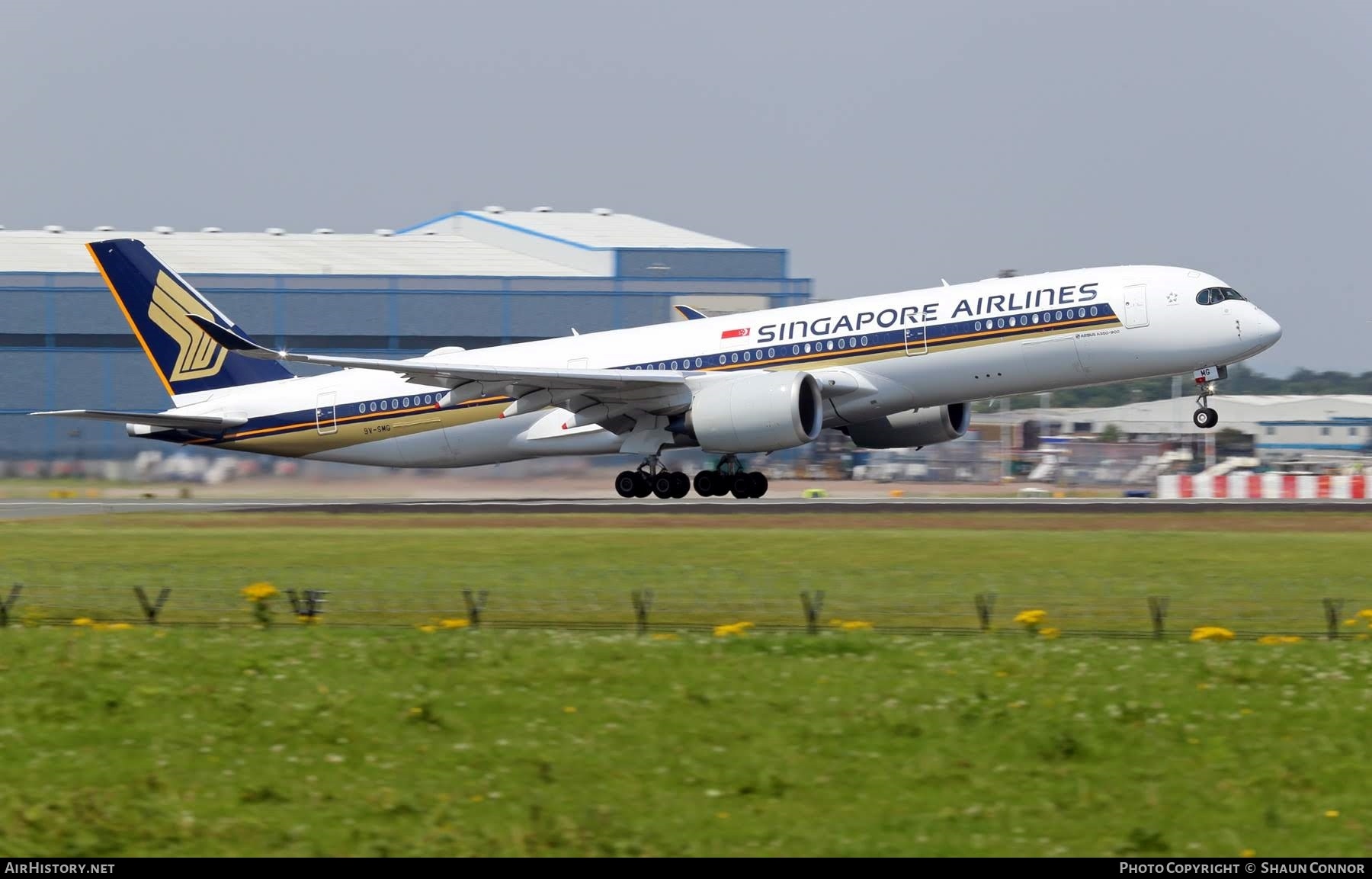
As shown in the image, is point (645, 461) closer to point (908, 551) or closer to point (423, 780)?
point (908, 551)

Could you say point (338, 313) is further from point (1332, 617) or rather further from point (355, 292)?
point (1332, 617)

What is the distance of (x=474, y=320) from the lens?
7862 centimetres

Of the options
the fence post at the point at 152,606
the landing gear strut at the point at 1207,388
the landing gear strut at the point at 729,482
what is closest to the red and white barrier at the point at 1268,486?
the landing gear strut at the point at 1207,388

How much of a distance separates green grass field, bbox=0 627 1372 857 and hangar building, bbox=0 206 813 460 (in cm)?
4777

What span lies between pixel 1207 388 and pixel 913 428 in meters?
7.93

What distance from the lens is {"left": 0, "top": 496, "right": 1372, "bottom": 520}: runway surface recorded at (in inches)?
1554

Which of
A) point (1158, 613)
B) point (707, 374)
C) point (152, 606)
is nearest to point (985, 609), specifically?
point (1158, 613)

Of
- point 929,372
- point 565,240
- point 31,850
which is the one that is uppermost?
point 565,240

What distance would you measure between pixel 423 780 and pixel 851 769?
3.52m

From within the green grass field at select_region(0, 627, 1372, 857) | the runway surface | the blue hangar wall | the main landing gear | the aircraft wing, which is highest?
the blue hangar wall

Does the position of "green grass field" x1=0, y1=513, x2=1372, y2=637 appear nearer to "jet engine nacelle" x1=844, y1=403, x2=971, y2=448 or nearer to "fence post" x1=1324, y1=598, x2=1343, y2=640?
"fence post" x1=1324, y1=598, x2=1343, y2=640

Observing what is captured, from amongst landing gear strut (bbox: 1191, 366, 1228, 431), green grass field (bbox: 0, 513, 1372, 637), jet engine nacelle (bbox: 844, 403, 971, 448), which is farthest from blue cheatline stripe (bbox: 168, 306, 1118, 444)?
green grass field (bbox: 0, 513, 1372, 637)

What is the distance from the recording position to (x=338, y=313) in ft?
255
